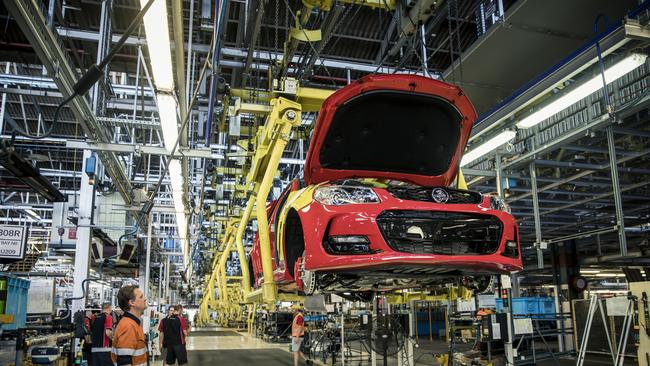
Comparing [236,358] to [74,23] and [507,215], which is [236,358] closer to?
[74,23]

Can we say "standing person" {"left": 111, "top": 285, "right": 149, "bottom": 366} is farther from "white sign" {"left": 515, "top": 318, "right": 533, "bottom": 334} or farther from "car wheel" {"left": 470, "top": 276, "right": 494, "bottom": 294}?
"white sign" {"left": 515, "top": 318, "right": 533, "bottom": 334}

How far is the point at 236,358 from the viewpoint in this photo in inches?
508

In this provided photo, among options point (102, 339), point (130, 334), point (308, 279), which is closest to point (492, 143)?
point (308, 279)

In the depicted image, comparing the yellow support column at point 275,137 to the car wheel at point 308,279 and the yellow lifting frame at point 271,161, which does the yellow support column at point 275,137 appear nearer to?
the yellow lifting frame at point 271,161

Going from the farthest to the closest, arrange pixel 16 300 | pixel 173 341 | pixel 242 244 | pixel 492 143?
pixel 173 341, pixel 492 143, pixel 16 300, pixel 242 244

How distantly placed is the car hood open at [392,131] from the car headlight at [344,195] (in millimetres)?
600

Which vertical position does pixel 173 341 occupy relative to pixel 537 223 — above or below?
below

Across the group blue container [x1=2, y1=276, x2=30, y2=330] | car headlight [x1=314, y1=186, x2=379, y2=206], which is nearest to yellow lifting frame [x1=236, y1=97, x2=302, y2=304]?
car headlight [x1=314, y1=186, x2=379, y2=206]

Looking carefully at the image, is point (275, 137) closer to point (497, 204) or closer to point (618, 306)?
point (497, 204)

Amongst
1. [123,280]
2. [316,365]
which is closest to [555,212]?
[316,365]

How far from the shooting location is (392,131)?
13.6 ft

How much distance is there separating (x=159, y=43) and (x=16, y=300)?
4.48m

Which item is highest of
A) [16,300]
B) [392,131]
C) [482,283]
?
[392,131]

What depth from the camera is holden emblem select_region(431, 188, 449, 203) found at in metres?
3.56
